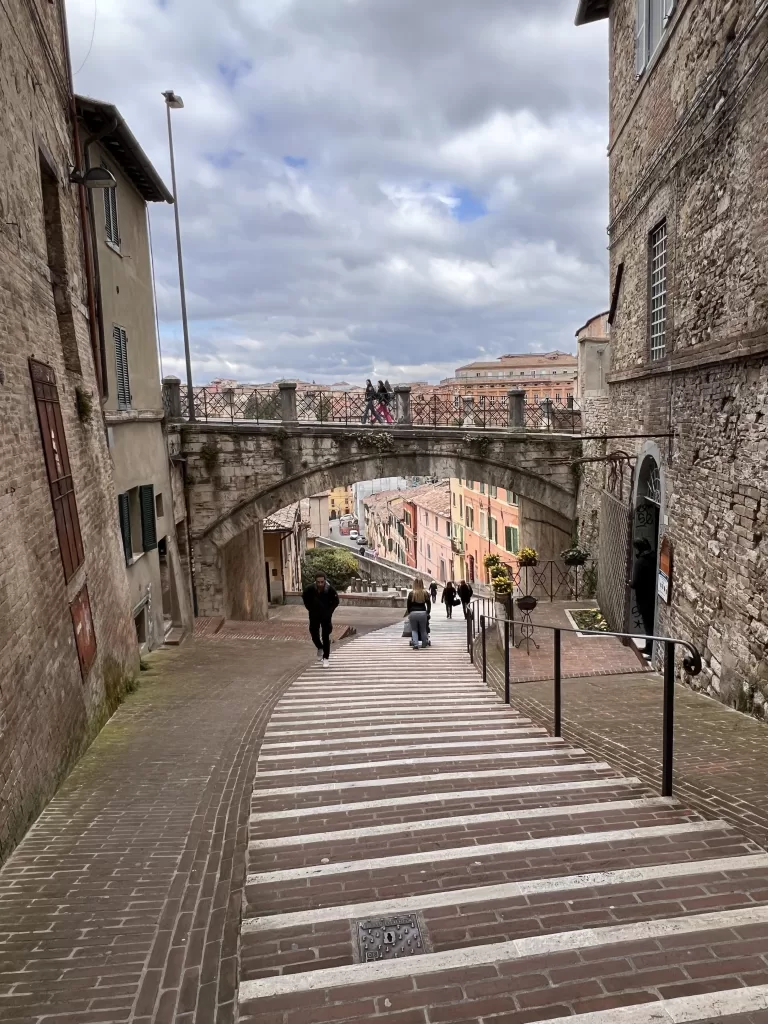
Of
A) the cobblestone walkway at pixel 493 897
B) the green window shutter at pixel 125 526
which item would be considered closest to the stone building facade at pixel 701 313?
the cobblestone walkway at pixel 493 897

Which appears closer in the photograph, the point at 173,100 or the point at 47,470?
the point at 47,470

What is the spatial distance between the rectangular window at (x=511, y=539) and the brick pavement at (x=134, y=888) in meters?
27.4

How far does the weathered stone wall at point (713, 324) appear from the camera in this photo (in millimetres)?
6504

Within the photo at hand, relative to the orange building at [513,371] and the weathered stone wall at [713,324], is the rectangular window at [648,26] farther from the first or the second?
the orange building at [513,371]

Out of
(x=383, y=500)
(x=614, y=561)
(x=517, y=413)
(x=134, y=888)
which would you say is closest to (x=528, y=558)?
(x=614, y=561)

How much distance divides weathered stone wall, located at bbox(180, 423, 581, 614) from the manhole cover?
45.5ft

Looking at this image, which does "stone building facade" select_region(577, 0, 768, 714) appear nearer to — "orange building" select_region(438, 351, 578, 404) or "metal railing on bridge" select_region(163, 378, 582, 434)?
"metal railing on bridge" select_region(163, 378, 582, 434)

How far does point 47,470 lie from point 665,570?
8003 mm

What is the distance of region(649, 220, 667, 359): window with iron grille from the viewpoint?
977 centimetres

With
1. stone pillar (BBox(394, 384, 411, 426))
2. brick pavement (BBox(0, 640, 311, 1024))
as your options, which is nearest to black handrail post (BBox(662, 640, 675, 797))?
brick pavement (BBox(0, 640, 311, 1024))

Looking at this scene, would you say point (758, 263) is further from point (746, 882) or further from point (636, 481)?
point (746, 882)

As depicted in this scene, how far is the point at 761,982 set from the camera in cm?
236

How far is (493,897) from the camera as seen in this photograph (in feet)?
9.73

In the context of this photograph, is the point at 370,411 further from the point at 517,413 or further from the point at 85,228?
the point at 85,228
